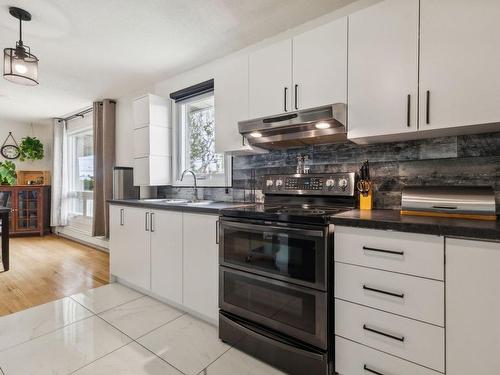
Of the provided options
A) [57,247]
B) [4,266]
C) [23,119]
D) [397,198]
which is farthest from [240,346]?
[23,119]

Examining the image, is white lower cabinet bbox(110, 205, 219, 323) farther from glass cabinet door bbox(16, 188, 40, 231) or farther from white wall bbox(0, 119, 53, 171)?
white wall bbox(0, 119, 53, 171)

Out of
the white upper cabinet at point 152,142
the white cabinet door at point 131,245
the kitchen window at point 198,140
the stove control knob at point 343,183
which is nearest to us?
the stove control knob at point 343,183

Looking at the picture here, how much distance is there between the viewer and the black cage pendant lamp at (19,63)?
6.41 feet

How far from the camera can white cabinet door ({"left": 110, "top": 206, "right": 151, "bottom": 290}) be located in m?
2.51

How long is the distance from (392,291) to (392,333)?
0.20 m

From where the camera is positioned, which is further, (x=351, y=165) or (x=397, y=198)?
(x=351, y=165)

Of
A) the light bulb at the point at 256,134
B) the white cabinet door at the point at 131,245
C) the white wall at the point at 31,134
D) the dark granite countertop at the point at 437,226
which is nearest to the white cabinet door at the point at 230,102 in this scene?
the light bulb at the point at 256,134

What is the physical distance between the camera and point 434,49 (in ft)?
4.54

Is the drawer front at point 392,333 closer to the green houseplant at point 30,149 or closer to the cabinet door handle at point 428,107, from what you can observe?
the cabinet door handle at point 428,107

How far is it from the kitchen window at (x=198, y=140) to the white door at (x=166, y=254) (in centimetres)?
68

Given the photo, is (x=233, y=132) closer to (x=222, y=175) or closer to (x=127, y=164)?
(x=222, y=175)

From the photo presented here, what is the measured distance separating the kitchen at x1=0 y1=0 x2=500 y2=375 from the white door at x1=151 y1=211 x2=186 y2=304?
0.05 feet

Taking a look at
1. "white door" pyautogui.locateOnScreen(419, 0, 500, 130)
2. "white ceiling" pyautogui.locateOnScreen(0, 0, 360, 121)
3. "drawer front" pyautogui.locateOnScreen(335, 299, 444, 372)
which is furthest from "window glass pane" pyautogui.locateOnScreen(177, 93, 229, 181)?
"white door" pyautogui.locateOnScreen(419, 0, 500, 130)

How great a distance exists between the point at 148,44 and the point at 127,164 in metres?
1.96
